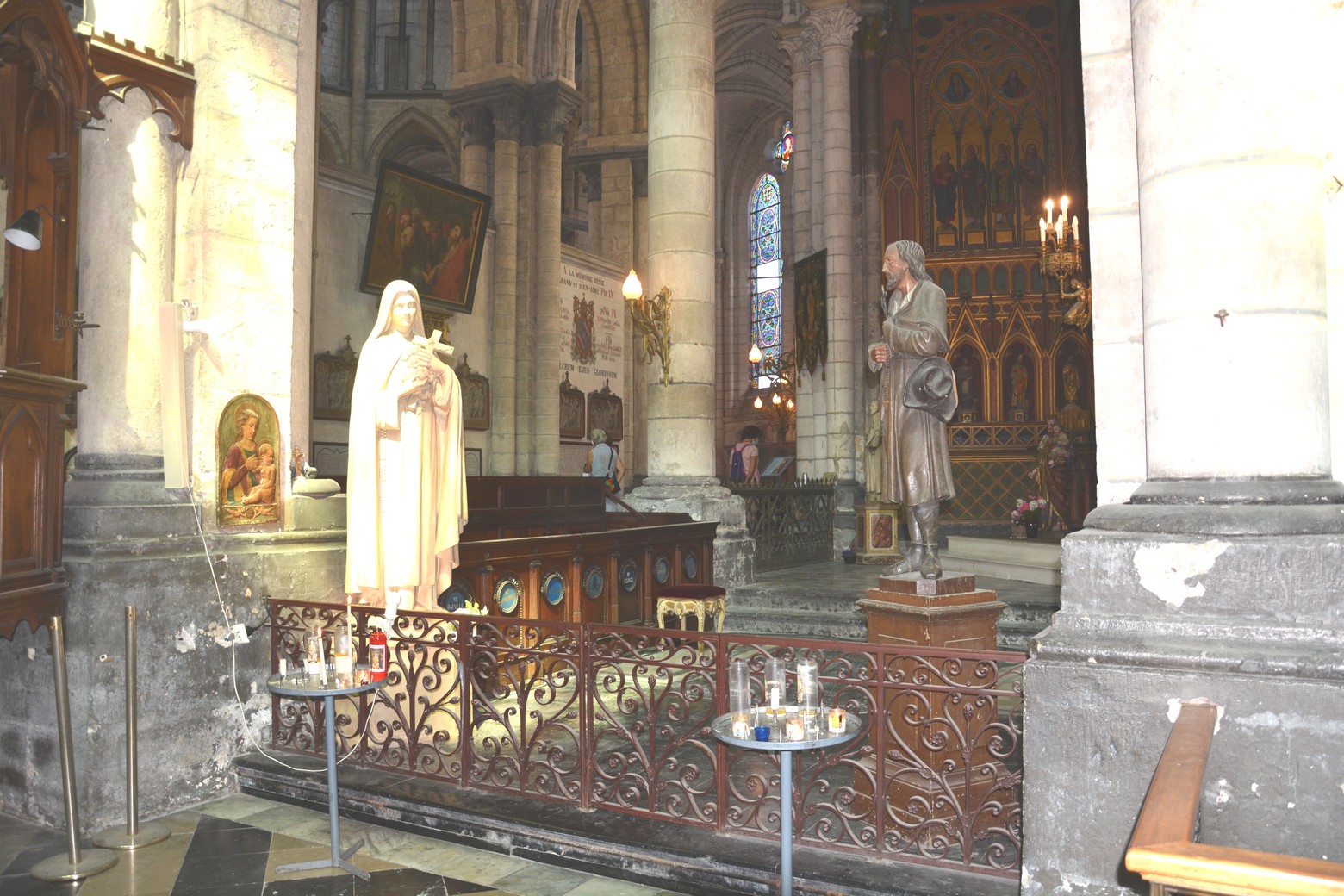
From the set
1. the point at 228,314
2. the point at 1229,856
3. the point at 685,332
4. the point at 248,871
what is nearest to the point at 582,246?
the point at 685,332

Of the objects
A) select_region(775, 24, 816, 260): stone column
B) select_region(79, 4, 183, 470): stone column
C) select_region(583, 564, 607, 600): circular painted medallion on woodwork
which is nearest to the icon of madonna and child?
select_region(79, 4, 183, 470): stone column

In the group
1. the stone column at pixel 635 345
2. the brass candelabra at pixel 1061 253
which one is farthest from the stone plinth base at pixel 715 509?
the stone column at pixel 635 345

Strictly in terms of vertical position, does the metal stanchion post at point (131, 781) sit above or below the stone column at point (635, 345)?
below

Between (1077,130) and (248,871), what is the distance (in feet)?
55.7

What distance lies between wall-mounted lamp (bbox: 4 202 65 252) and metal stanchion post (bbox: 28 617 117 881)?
1662 millimetres

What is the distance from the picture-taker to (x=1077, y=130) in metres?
16.8

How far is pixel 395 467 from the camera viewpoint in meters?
5.44

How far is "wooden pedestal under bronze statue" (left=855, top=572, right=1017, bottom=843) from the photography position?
385 cm

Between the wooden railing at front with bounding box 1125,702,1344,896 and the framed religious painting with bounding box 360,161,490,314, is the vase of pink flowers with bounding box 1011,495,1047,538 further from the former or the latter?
the wooden railing at front with bounding box 1125,702,1344,896

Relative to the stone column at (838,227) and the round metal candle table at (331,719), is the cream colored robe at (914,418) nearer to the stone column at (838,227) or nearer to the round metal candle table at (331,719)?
the round metal candle table at (331,719)

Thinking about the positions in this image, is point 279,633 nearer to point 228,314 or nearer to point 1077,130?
point 228,314

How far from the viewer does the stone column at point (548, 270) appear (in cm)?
1633

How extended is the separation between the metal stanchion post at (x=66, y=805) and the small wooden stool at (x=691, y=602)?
4.65m

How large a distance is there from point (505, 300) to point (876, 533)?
23.4 feet
